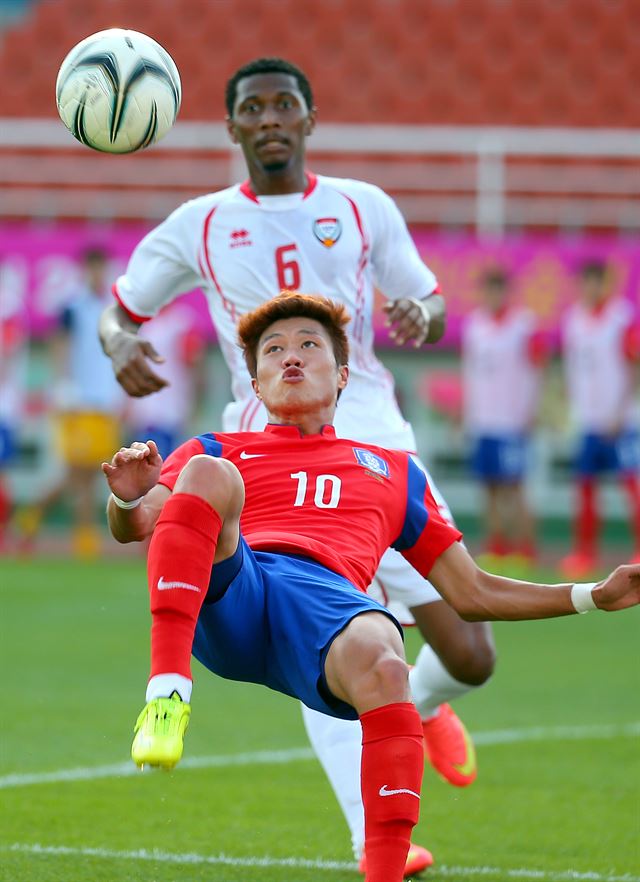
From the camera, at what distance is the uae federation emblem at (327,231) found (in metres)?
5.26

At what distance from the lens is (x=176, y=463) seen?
416 centimetres

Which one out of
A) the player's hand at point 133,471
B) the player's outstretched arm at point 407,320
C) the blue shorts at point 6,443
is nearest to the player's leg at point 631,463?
the blue shorts at point 6,443

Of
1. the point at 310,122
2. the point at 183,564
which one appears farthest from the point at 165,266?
the point at 183,564

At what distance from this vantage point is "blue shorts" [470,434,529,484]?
1402 cm

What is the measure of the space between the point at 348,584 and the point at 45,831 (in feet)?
5.13

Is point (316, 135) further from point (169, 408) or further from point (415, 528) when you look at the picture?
point (415, 528)

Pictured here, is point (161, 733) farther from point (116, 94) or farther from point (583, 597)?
point (116, 94)

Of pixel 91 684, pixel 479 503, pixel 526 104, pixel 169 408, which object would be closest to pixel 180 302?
pixel 169 408

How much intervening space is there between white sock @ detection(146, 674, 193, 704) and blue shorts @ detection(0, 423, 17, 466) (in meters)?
11.1

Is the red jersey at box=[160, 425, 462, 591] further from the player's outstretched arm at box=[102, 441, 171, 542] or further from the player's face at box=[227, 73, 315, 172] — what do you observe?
the player's face at box=[227, 73, 315, 172]

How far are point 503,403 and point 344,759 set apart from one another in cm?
989

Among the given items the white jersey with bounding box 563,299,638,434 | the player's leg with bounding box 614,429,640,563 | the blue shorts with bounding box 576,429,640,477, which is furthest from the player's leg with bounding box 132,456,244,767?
the white jersey with bounding box 563,299,638,434

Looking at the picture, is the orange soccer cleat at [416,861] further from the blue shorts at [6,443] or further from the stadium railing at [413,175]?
the stadium railing at [413,175]

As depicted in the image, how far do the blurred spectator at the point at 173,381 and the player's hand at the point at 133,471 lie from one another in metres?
10.2
